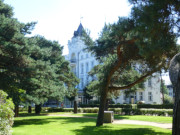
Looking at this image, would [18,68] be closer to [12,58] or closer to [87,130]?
[12,58]

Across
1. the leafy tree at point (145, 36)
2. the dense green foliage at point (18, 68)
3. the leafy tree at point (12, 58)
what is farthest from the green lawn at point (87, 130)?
the leafy tree at point (12, 58)

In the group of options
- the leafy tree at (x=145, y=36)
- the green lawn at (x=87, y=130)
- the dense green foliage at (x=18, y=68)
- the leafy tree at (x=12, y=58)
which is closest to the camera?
the leafy tree at (x=145, y=36)

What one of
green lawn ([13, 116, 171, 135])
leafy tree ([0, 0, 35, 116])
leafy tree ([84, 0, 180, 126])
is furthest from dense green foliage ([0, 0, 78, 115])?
leafy tree ([84, 0, 180, 126])

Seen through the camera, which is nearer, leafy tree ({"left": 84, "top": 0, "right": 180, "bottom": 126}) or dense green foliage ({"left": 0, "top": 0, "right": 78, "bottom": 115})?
leafy tree ({"left": 84, "top": 0, "right": 180, "bottom": 126})

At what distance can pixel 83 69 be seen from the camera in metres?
53.2

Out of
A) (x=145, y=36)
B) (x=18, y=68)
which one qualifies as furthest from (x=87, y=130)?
(x=18, y=68)

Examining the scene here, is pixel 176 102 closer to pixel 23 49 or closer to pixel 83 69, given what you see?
pixel 23 49

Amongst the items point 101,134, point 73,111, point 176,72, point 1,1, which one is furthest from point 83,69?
point 176,72

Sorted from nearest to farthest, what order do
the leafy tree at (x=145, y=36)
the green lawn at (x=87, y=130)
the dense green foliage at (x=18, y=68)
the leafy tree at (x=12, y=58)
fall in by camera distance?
the leafy tree at (x=145, y=36) < the green lawn at (x=87, y=130) < the leafy tree at (x=12, y=58) < the dense green foliage at (x=18, y=68)

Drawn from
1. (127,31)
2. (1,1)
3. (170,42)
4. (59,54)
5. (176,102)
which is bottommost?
(176,102)

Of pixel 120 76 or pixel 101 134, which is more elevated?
pixel 120 76

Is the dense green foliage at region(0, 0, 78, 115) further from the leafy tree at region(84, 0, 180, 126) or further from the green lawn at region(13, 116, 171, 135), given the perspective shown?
the leafy tree at region(84, 0, 180, 126)

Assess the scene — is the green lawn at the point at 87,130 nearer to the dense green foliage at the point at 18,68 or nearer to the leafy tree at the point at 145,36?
the leafy tree at the point at 145,36

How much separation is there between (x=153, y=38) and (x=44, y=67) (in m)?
10.2
